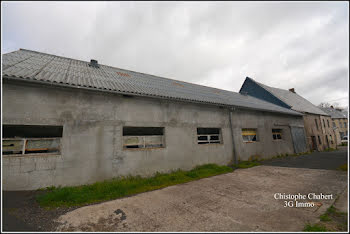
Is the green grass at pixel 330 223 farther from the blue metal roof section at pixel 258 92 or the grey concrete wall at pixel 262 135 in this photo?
the blue metal roof section at pixel 258 92

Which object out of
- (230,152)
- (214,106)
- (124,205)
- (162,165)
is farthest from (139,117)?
(230,152)

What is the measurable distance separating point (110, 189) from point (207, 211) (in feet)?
11.1

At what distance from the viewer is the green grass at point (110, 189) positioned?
168 inches

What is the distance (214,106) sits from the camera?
9.55 meters

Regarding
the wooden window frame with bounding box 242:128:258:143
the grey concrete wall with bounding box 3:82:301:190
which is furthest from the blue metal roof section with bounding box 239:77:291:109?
the grey concrete wall with bounding box 3:82:301:190

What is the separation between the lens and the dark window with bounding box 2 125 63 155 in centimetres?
486

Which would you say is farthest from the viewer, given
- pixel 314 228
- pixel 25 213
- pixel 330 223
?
pixel 25 213

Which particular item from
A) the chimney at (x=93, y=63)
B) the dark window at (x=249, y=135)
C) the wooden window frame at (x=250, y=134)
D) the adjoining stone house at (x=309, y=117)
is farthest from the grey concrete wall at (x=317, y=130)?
the chimney at (x=93, y=63)

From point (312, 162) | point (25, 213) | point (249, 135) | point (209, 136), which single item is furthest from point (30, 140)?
point (312, 162)

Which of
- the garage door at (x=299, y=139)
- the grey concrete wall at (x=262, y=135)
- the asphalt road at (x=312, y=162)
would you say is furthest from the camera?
the garage door at (x=299, y=139)

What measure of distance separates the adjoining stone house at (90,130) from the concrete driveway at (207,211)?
1926mm

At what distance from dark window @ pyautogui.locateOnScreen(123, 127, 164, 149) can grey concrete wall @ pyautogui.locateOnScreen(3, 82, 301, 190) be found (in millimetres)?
Answer: 348

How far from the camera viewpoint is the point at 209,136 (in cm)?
909

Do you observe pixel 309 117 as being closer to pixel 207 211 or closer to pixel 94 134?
pixel 207 211
